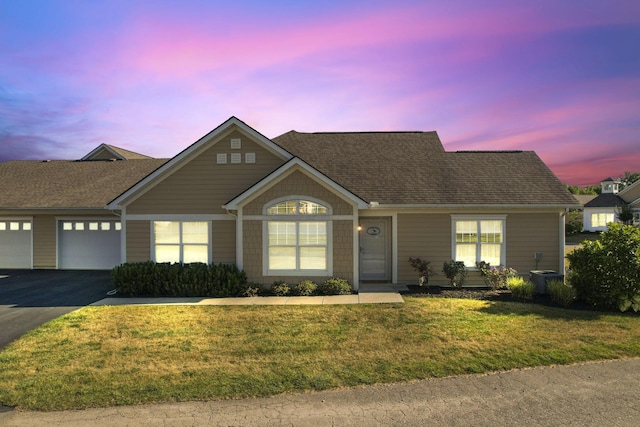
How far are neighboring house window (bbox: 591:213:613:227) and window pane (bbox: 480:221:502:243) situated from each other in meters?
41.5

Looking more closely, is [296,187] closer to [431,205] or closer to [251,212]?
[251,212]

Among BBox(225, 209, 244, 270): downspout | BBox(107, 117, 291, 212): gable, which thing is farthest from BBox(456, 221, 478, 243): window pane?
BBox(225, 209, 244, 270): downspout

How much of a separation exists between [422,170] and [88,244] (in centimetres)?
1635

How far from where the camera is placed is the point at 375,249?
15.2 m

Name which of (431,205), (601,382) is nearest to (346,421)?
(601,382)

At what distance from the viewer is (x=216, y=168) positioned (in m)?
14.9

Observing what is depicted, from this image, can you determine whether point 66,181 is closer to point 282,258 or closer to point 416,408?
point 282,258

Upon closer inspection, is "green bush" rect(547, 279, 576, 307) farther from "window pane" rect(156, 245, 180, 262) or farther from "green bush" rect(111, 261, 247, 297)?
"window pane" rect(156, 245, 180, 262)

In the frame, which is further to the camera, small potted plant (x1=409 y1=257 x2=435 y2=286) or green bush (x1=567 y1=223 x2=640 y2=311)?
small potted plant (x1=409 y1=257 x2=435 y2=286)

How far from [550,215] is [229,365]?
1339 centimetres

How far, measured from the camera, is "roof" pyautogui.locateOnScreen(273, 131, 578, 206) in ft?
48.6

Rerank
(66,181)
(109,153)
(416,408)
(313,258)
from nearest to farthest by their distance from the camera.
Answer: (416,408) → (313,258) → (66,181) → (109,153)

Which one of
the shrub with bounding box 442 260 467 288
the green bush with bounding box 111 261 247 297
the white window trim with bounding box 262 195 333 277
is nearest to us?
the green bush with bounding box 111 261 247 297

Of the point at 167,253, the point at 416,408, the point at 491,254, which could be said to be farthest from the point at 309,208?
the point at 416,408
